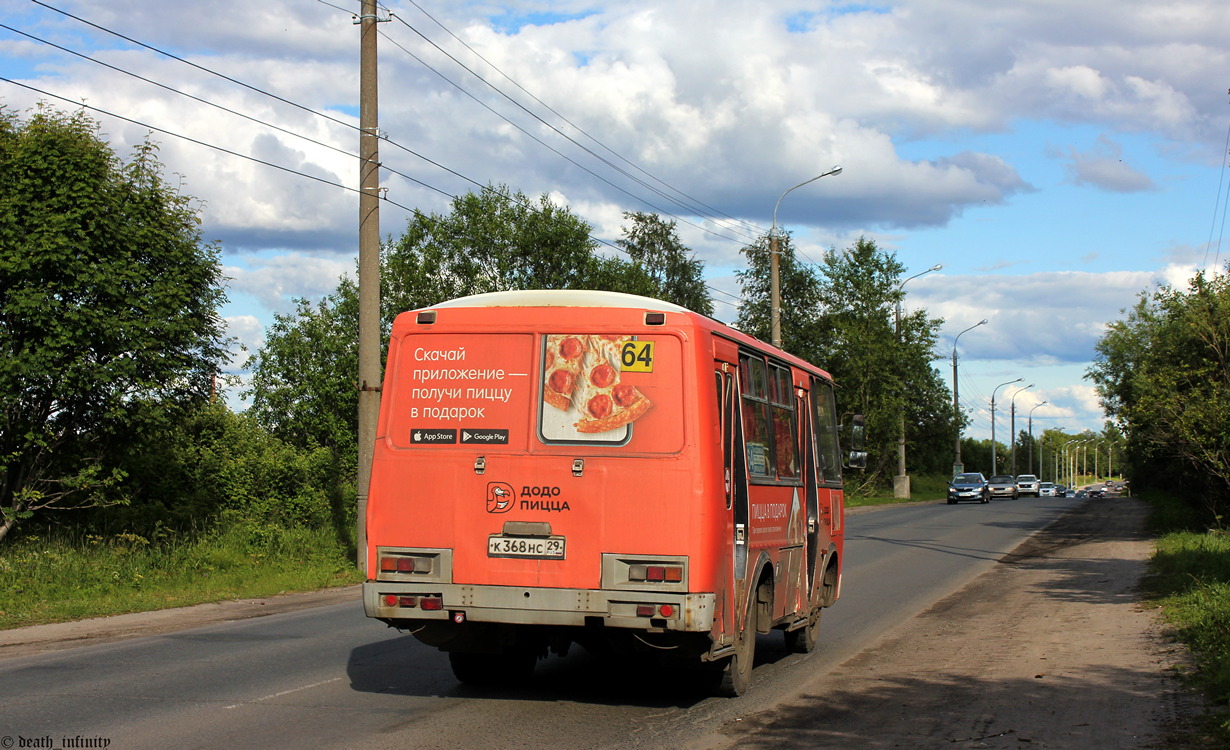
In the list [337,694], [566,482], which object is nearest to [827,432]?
[566,482]

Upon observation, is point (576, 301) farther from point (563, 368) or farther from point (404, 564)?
point (404, 564)

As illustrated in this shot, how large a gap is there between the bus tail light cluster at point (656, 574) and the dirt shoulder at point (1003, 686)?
103cm

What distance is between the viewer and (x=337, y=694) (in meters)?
8.63

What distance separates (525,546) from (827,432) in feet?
16.3

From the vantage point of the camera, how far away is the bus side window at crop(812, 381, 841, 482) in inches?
451

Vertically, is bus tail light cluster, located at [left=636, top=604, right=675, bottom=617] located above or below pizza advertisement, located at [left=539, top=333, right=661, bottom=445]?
below

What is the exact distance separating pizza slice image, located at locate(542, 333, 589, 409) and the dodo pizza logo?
2.17 ft

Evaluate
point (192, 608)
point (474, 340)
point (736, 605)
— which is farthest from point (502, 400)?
point (192, 608)

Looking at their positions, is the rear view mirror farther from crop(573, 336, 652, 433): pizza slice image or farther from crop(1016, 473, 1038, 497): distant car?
crop(1016, 473, 1038, 497): distant car

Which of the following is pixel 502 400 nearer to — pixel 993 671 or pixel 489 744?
pixel 489 744

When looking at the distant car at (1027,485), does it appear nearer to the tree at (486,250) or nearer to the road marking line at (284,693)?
the tree at (486,250)

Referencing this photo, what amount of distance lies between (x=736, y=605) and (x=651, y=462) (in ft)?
4.26

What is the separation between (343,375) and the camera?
41469mm

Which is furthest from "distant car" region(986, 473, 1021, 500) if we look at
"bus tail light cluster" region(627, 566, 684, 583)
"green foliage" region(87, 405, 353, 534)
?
"bus tail light cluster" region(627, 566, 684, 583)
